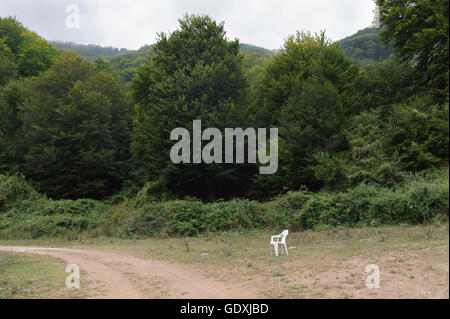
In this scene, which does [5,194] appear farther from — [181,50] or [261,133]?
[261,133]

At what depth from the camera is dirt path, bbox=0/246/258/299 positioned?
8727 mm

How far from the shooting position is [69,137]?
32.0 meters

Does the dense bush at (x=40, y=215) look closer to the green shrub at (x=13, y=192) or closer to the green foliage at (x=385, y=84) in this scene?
the green shrub at (x=13, y=192)

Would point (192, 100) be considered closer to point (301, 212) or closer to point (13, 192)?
point (301, 212)

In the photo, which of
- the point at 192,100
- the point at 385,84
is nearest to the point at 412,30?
the point at 385,84

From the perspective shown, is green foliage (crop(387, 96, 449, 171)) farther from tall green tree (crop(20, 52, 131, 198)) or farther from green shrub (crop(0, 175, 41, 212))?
green shrub (crop(0, 175, 41, 212))

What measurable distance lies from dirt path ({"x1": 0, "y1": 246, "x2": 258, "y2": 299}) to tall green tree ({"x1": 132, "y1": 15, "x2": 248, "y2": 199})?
44.2 ft

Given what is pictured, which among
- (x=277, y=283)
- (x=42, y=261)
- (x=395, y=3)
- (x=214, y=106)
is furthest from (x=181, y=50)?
(x=277, y=283)

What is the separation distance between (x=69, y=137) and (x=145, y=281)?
25.4m

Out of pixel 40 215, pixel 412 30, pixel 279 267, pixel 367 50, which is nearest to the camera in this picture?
pixel 279 267

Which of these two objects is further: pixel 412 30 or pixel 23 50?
pixel 23 50
